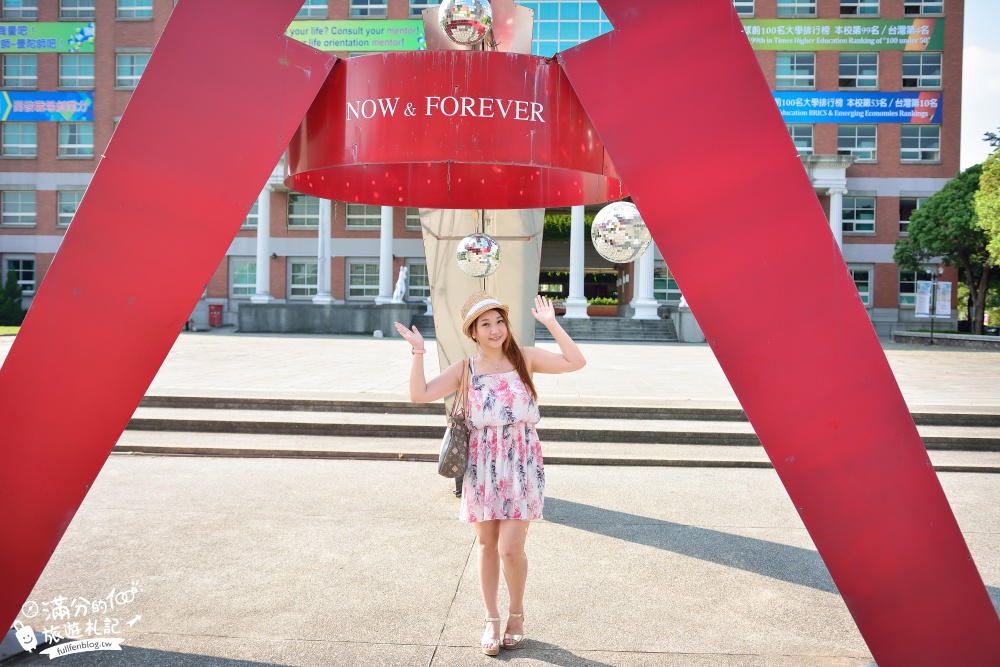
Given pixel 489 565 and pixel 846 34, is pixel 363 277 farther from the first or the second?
pixel 489 565

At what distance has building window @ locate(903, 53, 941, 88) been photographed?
108 feet

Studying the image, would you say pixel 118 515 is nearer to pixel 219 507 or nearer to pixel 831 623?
pixel 219 507

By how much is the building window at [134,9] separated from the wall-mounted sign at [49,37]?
1.61 meters

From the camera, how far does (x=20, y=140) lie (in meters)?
34.8

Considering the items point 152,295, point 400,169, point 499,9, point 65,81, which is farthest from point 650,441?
point 65,81

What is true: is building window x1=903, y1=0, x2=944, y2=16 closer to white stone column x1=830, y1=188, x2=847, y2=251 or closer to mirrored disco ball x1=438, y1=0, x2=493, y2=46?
white stone column x1=830, y1=188, x2=847, y2=251

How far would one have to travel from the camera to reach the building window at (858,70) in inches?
1304

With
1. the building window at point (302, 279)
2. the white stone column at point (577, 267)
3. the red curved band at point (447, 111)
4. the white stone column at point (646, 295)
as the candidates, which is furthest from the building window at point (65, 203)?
the red curved band at point (447, 111)

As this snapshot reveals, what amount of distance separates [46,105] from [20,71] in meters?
A: 2.16

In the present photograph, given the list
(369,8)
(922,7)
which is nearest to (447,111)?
(369,8)

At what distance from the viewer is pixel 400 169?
19.0 ft

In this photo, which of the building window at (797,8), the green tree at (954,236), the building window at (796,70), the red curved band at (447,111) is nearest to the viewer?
the red curved band at (447,111)

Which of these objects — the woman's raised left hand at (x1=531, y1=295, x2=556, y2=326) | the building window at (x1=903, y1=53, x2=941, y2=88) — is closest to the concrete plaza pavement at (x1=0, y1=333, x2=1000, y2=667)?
the woman's raised left hand at (x1=531, y1=295, x2=556, y2=326)

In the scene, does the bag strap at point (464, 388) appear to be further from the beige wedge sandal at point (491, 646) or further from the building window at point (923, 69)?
the building window at point (923, 69)
